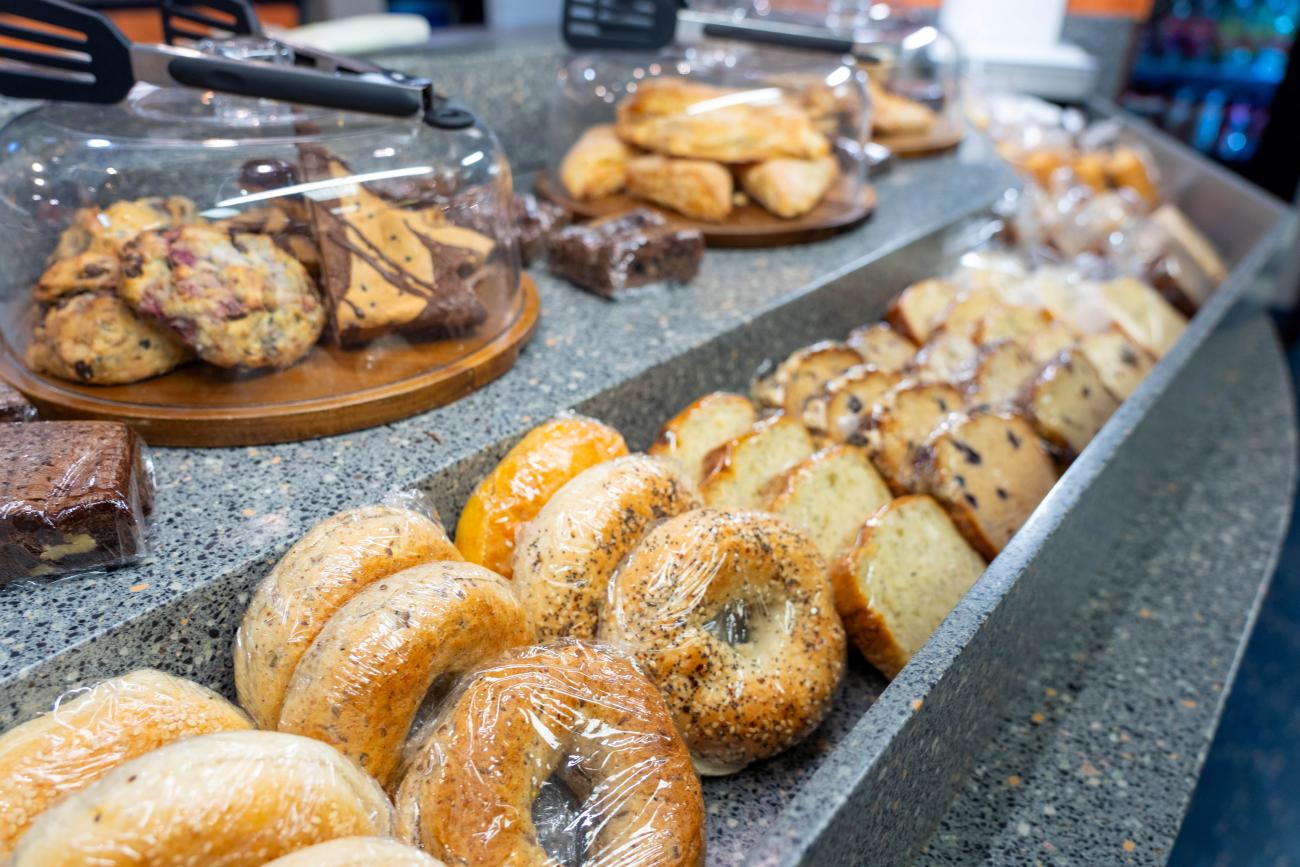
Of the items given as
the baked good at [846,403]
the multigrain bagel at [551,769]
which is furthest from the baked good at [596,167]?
the multigrain bagel at [551,769]

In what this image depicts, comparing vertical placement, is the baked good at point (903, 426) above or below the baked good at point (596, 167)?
below

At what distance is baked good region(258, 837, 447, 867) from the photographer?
761 millimetres

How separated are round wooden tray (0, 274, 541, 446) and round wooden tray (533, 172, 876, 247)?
920 mm

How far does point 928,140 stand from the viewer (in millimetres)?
3438

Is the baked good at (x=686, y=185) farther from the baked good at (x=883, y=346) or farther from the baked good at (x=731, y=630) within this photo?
the baked good at (x=731, y=630)

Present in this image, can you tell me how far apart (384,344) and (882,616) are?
0.95 metres

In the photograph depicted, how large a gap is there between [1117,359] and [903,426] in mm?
930

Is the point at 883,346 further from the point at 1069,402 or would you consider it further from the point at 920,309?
the point at 1069,402

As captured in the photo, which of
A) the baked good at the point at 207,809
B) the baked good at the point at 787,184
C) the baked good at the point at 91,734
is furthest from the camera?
the baked good at the point at 787,184

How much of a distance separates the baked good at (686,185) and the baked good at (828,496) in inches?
36.3

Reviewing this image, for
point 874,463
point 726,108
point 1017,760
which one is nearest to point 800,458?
point 874,463

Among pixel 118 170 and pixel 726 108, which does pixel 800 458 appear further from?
pixel 118 170

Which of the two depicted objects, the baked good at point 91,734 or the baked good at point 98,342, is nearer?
the baked good at point 91,734

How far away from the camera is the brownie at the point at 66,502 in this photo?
104cm
